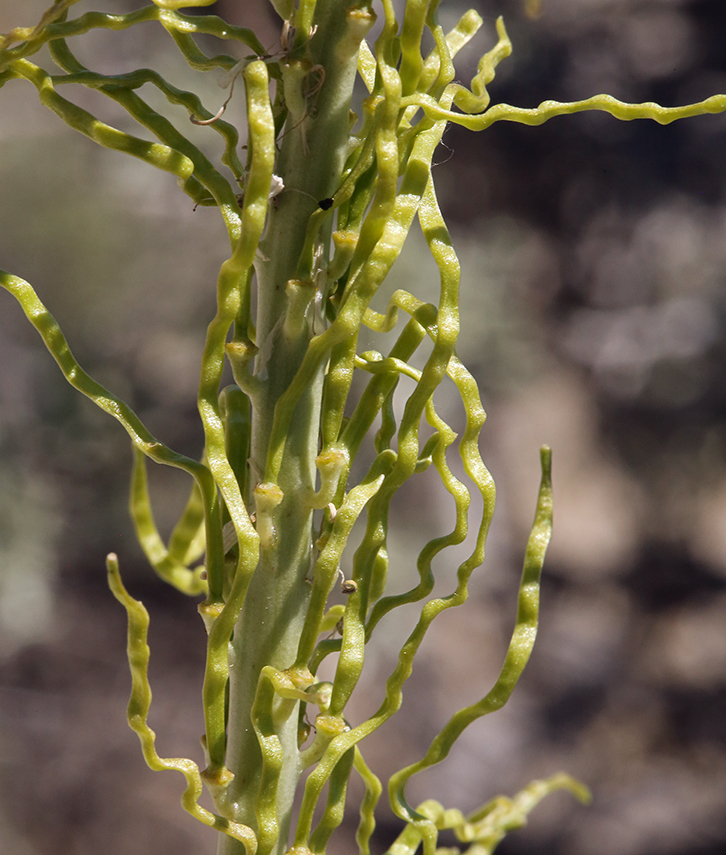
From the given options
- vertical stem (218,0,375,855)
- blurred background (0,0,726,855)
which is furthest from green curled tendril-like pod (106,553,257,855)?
blurred background (0,0,726,855)

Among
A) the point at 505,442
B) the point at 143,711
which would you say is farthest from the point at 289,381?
the point at 505,442

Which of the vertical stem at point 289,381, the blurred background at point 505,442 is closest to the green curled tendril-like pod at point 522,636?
the vertical stem at point 289,381

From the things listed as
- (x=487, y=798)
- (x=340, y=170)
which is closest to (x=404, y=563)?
(x=487, y=798)

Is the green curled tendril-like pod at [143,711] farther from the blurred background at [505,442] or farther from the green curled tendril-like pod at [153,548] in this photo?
the blurred background at [505,442]

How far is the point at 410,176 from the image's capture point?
255 millimetres

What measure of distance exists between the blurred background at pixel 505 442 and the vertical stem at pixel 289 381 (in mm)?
1291

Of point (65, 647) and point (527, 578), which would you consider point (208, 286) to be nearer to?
point (65, 647)

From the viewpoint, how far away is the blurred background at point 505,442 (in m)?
1.67

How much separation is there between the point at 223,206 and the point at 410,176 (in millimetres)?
63

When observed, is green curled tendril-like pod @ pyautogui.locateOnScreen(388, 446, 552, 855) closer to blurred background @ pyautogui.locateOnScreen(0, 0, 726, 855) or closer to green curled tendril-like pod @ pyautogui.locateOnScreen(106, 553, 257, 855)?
green curled tendril-like pod @ pyautogui.locateOnScreen(106, 553, 257, 855)

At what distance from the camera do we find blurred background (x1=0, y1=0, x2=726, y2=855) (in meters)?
1.67

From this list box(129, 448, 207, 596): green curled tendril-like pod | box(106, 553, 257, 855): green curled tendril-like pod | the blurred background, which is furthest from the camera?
the blurred background

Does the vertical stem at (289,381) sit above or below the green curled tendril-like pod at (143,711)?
above

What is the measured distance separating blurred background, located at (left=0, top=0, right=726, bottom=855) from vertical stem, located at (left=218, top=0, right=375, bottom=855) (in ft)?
4.24
